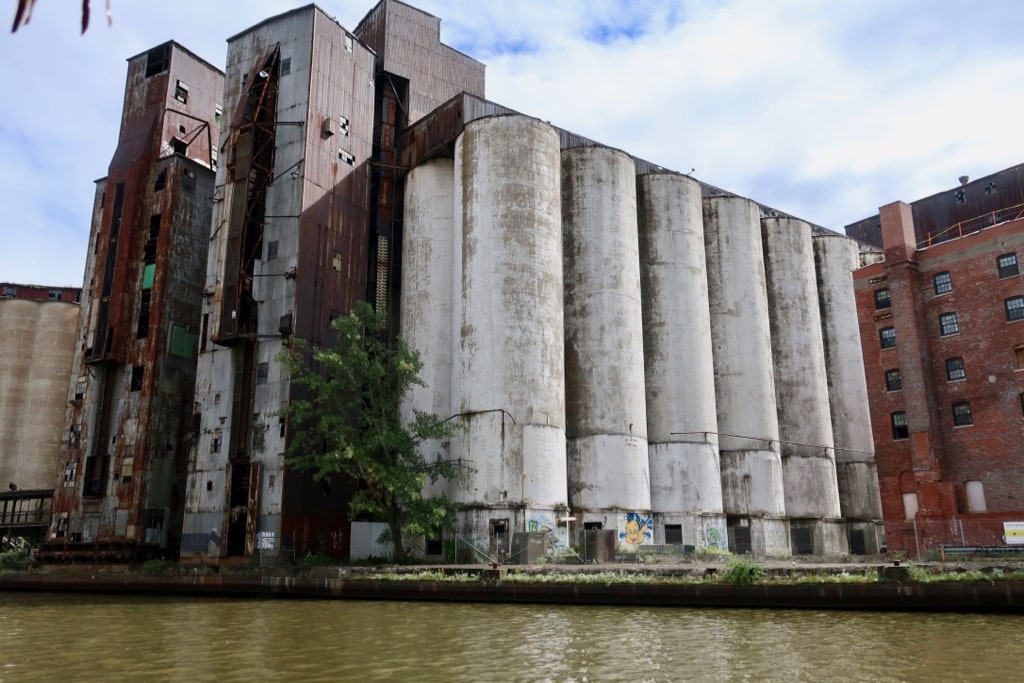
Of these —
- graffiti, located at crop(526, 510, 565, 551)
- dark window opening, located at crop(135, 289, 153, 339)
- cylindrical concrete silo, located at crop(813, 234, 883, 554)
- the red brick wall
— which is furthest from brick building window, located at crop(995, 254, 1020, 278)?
dark window opening, located at crop(135, 289, 153, 339)

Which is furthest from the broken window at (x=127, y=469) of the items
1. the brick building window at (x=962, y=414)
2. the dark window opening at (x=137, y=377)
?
the brick building window at (x=962, y=414)

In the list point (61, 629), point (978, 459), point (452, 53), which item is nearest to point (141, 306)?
point (452, 53)

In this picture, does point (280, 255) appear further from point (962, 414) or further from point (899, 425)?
point (962, 414)

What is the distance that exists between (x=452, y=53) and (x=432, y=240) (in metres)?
18.6

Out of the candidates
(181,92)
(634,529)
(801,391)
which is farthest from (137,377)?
(801,391)

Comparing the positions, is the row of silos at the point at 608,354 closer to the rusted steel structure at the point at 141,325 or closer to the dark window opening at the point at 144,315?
the rusted steel structure at the point at 141,325

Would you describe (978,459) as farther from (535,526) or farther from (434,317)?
(434,317)

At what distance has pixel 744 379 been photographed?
185 ft

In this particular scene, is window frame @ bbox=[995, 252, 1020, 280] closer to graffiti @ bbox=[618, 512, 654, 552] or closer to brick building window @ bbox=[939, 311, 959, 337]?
brick building window @ bbox=[939, 311, 959, 337]

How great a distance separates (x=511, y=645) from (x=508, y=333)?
26643 mm

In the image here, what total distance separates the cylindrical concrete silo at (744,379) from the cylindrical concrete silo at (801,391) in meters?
2.30

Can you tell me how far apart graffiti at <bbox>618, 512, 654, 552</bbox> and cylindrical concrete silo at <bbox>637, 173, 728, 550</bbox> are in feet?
7.22

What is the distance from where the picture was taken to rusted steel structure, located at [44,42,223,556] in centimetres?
4897

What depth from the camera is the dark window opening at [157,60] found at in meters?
57.6
